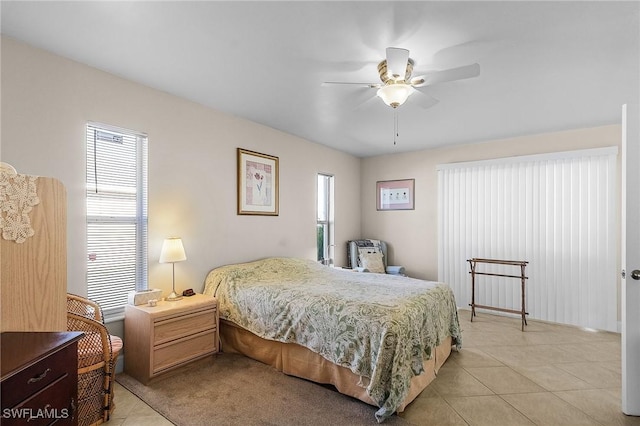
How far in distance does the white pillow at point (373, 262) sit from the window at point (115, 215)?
3279mm

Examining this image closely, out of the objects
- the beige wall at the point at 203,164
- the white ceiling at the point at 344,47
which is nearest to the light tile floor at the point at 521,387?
the beige wall at the point at 203,164

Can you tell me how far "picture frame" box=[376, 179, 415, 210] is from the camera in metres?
5.41

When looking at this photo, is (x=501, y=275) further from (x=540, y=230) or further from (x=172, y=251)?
(x=172, y=251)

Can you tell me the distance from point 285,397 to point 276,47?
2532 mm

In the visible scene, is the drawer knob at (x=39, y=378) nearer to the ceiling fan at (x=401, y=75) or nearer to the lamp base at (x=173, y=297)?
the lamp base at (x=173, y=297)

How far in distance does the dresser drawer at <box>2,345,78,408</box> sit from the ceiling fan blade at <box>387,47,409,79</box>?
7.42ft

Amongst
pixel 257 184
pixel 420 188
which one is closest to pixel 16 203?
pixel 257 184

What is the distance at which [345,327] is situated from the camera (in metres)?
2.32

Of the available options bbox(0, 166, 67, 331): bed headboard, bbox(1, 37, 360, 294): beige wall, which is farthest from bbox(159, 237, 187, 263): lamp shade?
bbox(0, 166, 67, 331): bed headboard

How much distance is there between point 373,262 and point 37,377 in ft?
14.7

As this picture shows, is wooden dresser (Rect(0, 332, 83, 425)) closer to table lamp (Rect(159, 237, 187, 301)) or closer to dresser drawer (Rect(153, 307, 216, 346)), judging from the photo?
dresser drawer (Rect(153, 307, 216, 346))

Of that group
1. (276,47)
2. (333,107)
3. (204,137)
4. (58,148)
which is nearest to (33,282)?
(58,148)

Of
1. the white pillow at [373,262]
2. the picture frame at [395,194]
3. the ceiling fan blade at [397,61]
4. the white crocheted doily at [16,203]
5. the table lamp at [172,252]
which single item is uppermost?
the ceiling fan blade at [397,61]

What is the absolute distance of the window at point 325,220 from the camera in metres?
5.21
